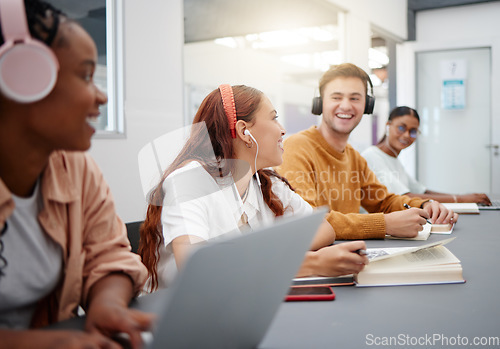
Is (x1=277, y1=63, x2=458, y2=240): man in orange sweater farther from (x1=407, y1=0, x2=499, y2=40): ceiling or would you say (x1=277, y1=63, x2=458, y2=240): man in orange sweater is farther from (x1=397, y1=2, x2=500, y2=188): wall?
(x1=407, y1=0, x2=499, y2=40): ceiling

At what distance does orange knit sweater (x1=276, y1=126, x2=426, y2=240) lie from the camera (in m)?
1.57

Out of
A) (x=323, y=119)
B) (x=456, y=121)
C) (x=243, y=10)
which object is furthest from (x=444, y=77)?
(x=323, y=119)

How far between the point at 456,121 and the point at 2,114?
19.2 feet

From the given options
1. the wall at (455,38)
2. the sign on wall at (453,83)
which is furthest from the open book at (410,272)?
the sign on wall at (453,83)

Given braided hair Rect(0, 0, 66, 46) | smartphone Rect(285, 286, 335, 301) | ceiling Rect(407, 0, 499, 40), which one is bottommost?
smartphone Rect(285, 286, 335, 301)

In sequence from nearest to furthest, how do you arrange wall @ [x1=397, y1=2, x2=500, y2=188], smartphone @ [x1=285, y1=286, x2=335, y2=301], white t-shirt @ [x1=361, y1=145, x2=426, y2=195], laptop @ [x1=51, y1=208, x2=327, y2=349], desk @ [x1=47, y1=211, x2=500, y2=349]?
1. laptop @ [x1=51, y1=208, x2=327, y2=349]
2. desk @ [x1=47, y1=211, x2=500, y2=349]
3. smartphone @ [x1=285, y1=286, x2=335, y2=301]
4. white t-shirt @ [x1=361, y1=145, x2=426, y2=195]
5. wall @ [x1=397, y1=2, x2=500, y2=188]

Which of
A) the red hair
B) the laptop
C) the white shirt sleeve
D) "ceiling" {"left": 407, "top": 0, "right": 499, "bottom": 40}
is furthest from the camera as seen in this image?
"ceiling" {"left": 407, "top": 0, "right": 499, "bottom": 40}

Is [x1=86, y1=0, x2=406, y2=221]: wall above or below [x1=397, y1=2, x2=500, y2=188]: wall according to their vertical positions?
below

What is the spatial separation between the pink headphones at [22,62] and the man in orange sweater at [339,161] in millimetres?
1292

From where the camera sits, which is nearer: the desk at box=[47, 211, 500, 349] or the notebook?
the desk at box=[47, 211, 500, 349]

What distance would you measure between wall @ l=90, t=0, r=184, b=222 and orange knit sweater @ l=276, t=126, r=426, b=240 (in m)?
0.79

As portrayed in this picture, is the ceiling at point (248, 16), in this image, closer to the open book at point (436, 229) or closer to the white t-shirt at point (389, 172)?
the white t-shirt at point (389, 172)

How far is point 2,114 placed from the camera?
618 millimetres

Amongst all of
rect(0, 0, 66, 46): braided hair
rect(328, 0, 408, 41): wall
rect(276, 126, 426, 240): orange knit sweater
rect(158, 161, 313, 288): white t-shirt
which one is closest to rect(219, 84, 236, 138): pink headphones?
rect(158, 161, 313, 288): white t-shirt
